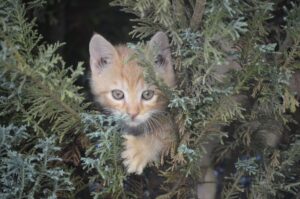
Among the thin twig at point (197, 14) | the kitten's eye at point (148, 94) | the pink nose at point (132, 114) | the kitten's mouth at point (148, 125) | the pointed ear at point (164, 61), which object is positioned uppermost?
the thin twig at point (197, 14)

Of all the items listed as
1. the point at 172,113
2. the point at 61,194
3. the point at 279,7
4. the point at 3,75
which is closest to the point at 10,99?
A: the point at 3,75

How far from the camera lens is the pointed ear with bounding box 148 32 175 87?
1949mm

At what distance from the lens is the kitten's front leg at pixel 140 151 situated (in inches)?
80.9

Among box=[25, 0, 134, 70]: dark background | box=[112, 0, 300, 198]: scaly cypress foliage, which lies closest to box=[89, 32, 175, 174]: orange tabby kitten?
box=[112, 0, 300, 198]: scaly cypress foliage

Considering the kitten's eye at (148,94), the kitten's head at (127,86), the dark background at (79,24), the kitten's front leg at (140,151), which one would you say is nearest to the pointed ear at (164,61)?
the kitten's head at (127,86)

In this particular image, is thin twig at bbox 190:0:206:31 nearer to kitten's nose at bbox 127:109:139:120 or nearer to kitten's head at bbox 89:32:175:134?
kitten's head at bbox 89:32:175:134

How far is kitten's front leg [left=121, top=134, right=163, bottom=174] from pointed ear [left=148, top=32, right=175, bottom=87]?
0.88ft

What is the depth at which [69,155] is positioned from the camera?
214 centimetres

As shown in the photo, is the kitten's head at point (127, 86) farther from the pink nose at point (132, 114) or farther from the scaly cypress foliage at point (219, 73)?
the scaly cypress foliage at point (219, 73)

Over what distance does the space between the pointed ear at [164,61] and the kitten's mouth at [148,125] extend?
16cm

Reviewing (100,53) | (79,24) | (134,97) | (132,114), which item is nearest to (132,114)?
(132,114)

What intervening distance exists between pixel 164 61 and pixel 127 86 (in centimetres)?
24

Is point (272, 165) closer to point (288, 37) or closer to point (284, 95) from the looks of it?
point (284, 95)

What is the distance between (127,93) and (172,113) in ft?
1.40
